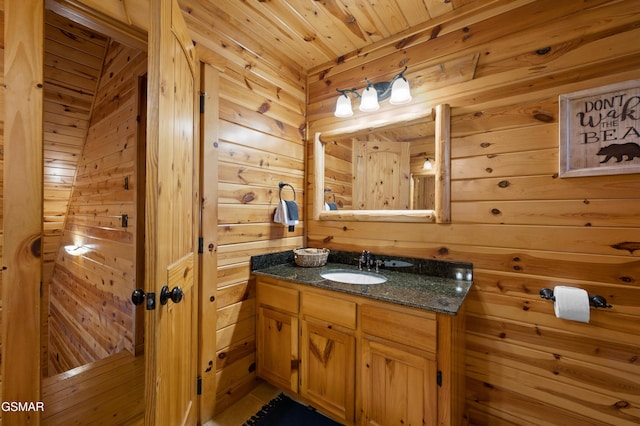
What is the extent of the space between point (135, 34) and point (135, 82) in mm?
911

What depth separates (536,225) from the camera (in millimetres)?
1397

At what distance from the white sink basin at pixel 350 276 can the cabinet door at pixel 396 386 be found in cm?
47

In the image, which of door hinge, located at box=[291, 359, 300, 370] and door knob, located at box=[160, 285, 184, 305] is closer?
door knob, located at box=[160, 285, 184, 305]

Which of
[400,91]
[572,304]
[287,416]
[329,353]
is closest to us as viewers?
[572,304]

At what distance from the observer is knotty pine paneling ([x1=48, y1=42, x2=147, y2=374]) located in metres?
2.07

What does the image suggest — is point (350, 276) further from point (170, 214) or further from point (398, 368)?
point (170, 214)

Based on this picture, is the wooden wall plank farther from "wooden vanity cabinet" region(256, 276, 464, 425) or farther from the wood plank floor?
"wooden vanity cabinet" region(256, 276, 464, 425)

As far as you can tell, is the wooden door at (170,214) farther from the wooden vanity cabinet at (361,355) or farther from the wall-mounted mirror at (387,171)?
the wall-mounted mirror at (387,171)

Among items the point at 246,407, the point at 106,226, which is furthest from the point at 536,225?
the point at 106,226

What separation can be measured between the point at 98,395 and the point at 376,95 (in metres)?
2.71

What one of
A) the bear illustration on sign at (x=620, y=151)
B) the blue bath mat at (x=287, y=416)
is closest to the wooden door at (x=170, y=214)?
the blue bath mat at (x=287, y=416)

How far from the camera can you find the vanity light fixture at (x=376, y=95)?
1.71 m

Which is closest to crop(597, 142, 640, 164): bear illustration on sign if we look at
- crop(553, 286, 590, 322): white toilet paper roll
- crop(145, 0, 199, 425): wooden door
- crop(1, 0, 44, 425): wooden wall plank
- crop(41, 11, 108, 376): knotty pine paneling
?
crop(553, 286, 590, 322): white toilet paper roll

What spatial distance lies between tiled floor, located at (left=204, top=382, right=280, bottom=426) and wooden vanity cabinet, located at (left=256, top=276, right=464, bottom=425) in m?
0.12
